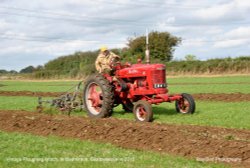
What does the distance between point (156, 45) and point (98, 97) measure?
48.6 metres

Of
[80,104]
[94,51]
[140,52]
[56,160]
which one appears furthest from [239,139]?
[94,51]

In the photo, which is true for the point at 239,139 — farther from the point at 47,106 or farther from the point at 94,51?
the point at 94,51

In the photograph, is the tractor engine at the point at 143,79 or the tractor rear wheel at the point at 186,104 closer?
the tractor engine at the point at 143,79

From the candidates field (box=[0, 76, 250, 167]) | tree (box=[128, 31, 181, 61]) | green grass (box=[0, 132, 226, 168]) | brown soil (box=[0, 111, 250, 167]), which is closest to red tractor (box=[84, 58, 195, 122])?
field (box=[0, 76, 250, 167])

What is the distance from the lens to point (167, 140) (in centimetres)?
899

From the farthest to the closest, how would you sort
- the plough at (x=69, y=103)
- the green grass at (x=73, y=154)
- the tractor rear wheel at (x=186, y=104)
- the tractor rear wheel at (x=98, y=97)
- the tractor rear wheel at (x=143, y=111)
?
the plough at (x=69, y=103) < the tractor rear wheel at (x=186, y=104) < the tractor rear wheel at (x=98, y=97) < the tractor rear wheel at (x=143, y=111) < the green grass at (x=73, y=154)

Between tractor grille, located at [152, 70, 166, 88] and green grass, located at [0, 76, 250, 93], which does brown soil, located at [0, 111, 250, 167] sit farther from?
green grass, located at [0, 76, 250, 93]

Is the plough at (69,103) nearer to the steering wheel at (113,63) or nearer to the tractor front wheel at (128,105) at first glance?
the tractor front wheel at (128,105)

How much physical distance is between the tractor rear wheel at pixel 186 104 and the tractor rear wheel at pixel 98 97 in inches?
82.2

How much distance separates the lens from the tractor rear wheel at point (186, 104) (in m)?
13.3

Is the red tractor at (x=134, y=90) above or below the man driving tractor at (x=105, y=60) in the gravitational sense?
below

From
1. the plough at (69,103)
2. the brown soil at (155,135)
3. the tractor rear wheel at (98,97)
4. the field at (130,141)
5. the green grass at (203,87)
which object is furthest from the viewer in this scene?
the green grass at (203,87)

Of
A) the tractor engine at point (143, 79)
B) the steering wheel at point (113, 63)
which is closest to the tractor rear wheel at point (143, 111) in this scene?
the tractor engine at point (143, 79)

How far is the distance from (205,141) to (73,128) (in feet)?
12.0
